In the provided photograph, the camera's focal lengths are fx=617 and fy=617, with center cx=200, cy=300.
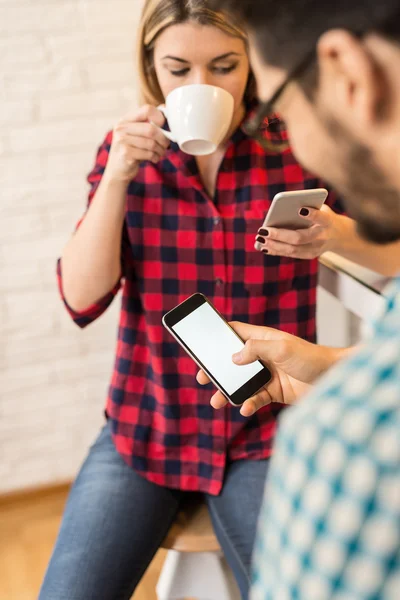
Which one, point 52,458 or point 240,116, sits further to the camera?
point 52,458

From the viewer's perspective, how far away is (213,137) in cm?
83

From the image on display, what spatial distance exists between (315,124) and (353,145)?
4cm

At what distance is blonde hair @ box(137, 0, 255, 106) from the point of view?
87 centimetres

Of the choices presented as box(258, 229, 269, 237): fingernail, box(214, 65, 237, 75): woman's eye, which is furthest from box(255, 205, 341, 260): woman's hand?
box(214, 65, 237, 75): woman's eye

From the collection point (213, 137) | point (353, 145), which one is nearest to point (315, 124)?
point (353, 145)

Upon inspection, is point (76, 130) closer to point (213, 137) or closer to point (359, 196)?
point (213, 137)

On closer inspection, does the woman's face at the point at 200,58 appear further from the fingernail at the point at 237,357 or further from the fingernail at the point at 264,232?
the fingernail at the point at 237,357

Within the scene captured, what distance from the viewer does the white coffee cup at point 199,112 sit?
31.4 inches

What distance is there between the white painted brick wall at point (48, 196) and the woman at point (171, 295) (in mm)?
396

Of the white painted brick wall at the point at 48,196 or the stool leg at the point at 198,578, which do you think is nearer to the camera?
the stool leg at the point at 198,578

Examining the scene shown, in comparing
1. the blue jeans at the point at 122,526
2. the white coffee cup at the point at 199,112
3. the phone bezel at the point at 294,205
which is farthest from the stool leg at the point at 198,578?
the white coffee cup at the point at 199,112

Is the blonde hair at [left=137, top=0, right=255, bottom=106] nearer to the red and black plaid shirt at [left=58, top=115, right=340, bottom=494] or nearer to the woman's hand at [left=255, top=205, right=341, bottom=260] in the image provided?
the red and black plaid shirt at [left=58, top=115, right=340, bottom=494]

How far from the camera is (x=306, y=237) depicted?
90 centimetres

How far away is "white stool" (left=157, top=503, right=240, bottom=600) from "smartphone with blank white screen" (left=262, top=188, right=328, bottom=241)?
496mm
